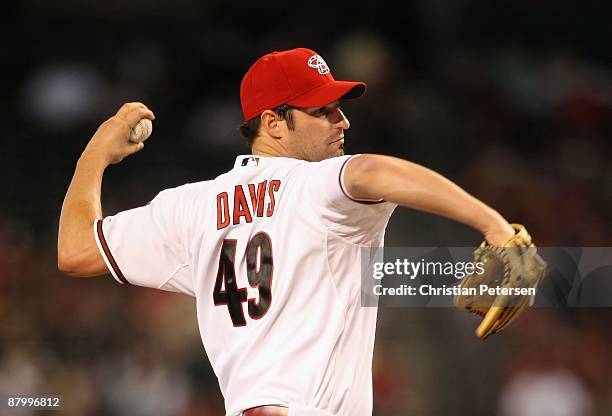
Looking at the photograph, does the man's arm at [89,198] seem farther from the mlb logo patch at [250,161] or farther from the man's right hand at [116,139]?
the mlb logo patch at [250,161]

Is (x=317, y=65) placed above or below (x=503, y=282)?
above

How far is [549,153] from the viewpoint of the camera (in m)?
5.85

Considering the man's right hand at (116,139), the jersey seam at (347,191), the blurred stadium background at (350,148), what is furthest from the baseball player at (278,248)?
the blurred stadium background at (350,148)

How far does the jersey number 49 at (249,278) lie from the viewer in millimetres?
2006

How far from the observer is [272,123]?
2312 mm

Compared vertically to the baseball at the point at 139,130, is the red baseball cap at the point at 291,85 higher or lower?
higher

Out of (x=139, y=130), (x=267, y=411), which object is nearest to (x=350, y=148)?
(x=139, y=130)

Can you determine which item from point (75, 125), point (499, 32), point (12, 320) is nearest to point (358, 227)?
point (12, 320)

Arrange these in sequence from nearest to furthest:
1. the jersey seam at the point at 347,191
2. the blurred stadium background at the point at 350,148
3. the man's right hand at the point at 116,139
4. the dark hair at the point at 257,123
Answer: the jersey seam at the point at 347,191
the dark hair at the point at 257,123
the man's right hand at the point at 116,139
the blurred stadium background at the point at 350,148

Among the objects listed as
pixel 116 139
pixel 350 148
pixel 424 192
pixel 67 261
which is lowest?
pixel 350 148

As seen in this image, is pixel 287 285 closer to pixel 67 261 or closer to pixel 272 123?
pixel 272 123

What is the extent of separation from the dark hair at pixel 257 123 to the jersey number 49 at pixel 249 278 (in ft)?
1.24

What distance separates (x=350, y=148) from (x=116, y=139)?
134 inches

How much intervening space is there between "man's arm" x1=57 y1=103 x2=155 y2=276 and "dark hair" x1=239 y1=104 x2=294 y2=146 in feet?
0.98
